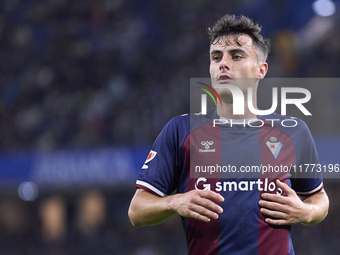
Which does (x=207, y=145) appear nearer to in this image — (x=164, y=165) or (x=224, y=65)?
(x=164, y=165)

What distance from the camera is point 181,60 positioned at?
435 inches

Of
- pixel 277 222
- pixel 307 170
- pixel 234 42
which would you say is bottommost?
pixel 277 222

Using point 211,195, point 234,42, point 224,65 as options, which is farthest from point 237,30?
point 211,195

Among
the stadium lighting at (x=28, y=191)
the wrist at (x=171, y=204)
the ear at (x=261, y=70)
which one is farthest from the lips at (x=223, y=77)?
the stadium lighting at (x=28, y=191)

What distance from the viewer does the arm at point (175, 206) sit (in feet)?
7.81

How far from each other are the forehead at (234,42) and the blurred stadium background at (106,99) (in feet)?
20.0

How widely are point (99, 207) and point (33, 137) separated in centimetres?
282

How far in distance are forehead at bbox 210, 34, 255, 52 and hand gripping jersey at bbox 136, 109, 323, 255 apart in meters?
0.45

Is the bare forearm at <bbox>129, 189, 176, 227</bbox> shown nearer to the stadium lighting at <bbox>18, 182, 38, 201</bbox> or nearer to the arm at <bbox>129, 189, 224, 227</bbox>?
the arm at <bbox>129, 189, 224, 227</bbox>

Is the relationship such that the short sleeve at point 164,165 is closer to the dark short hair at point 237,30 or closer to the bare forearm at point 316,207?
the dark short hair at point 237,30

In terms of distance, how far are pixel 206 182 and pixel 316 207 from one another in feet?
2.16

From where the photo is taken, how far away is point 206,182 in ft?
8.85

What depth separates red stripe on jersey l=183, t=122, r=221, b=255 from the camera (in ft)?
8.56

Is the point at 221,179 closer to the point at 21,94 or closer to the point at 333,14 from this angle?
the point at 333,14
